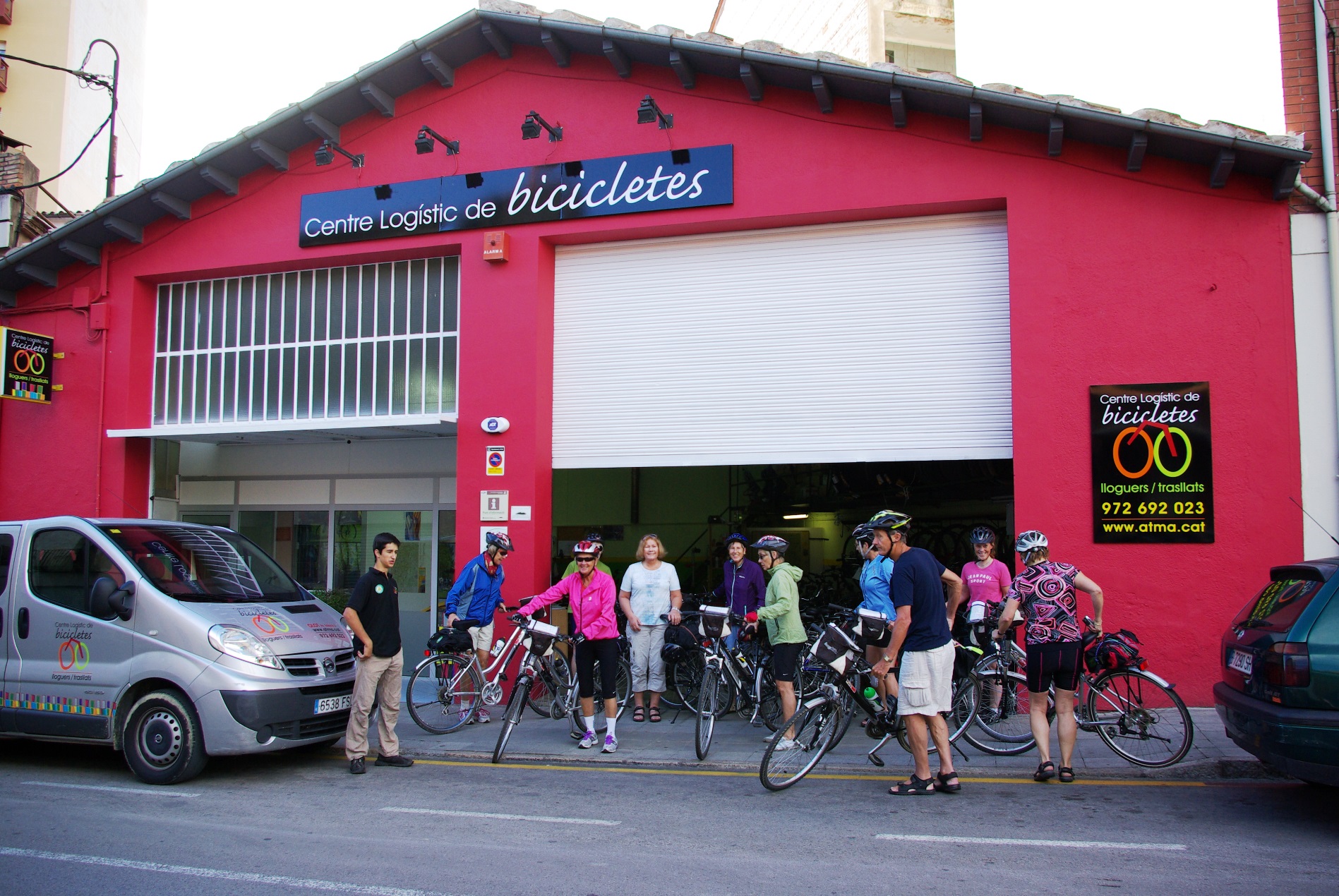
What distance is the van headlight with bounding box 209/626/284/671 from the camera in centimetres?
748

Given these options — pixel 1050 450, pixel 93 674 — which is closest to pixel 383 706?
pixel 93 674

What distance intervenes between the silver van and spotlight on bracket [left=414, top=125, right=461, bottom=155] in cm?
557

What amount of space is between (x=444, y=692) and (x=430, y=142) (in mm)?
6464

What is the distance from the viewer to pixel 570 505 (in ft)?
55.6

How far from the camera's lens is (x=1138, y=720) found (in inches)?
299

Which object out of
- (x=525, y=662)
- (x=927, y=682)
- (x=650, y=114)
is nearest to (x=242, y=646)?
(x=525, y=662)

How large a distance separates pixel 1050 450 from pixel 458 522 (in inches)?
260

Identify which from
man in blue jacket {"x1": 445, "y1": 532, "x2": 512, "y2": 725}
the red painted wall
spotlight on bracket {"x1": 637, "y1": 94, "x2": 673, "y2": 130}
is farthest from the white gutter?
man in blue jacket {"x1": 445, "y1": 532, "x2": 512, "y2": 725}

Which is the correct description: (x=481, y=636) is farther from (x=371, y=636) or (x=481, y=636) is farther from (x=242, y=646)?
(x=242, y=646)

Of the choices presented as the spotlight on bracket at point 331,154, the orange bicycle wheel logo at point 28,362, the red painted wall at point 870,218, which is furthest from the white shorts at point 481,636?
the orange bicycle wheel logo at point 28,362

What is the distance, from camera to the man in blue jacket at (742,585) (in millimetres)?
10000

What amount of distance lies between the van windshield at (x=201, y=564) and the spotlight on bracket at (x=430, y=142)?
17.2 ft

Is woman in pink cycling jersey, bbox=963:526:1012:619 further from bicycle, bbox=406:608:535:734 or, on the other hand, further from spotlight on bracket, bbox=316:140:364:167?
spotlight on bracket, bbox=316:140:364:167

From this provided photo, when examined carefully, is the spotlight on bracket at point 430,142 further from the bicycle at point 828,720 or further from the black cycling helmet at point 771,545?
the bicycle at point 828,720
